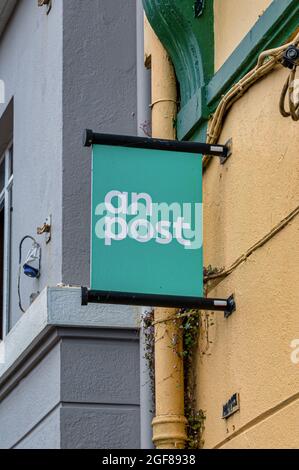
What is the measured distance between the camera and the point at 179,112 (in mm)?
9047

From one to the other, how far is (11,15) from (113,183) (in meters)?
4.70

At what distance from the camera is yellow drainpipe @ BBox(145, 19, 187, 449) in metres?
8.34

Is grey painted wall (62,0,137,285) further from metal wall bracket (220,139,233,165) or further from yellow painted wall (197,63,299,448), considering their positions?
metal wall bracket (220,139,233,165)

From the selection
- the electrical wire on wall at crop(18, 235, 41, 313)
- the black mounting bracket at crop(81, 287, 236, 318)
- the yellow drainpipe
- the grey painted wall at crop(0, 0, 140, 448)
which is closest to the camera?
the black mounting bracket at crop(81, 287, 236, 318)

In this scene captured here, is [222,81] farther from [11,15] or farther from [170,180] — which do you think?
[11,15]

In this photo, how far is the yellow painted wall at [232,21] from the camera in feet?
26.7

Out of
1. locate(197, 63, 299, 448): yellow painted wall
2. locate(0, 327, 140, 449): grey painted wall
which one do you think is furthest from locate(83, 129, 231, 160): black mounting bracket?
locate(0, 327, 140, 449): grey painted wall

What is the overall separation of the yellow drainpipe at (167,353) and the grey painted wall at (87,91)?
72 centimetres

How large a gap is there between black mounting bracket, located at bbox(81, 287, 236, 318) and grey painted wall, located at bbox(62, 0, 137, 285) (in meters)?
1.69

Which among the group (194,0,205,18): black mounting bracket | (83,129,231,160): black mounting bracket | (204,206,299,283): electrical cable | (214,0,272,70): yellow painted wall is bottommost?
(204,206,299,283): electrical cable

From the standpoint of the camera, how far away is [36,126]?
1063 cm

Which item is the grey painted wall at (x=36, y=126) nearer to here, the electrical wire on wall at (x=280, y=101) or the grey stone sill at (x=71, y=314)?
the grey stone sill at (x=71, y=314)

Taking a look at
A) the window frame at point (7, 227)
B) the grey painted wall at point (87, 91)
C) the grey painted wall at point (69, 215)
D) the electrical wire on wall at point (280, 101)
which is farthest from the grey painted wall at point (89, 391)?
the window frame at point (7, 227)

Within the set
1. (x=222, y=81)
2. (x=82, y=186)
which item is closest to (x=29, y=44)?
(x=82, y=186)
